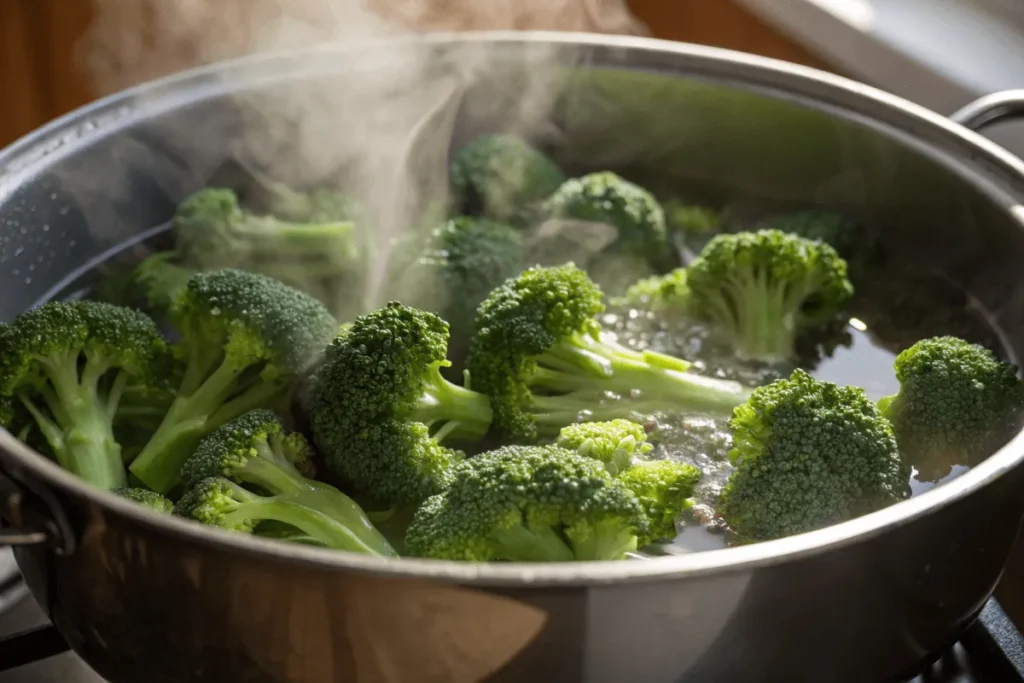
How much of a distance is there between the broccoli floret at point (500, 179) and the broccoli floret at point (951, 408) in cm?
57

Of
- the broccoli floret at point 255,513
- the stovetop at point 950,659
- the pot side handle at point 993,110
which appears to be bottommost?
the stovetop at point 950,659

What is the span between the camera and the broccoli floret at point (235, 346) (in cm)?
101

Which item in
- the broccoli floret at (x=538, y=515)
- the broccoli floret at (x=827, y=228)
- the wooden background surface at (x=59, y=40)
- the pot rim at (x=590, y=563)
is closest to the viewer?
the pot rim at (x=590, y=563)

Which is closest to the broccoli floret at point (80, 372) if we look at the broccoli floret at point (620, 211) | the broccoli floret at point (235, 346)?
the broccoli floret at point (235, 346)

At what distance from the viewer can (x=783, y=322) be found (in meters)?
1.18

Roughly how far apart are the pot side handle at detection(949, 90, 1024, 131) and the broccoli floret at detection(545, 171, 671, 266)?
1.27 ft

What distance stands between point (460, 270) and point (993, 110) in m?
0.67

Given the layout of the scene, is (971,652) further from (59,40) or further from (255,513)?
(59,40)

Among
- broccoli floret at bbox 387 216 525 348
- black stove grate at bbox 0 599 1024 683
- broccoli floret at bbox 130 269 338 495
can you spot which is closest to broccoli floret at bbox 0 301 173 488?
broccoli floret at bbox 130 269 338 495

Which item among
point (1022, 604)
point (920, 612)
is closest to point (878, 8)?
point (1022, 604)

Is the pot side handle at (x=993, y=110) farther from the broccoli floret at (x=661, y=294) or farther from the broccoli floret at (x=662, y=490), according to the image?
the broccoli floret at (x=662, y=490)

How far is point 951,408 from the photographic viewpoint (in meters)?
0.97

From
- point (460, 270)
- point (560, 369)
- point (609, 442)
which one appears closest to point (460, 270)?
point (460, 270)

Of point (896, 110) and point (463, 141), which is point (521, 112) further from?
point (896, 110)
